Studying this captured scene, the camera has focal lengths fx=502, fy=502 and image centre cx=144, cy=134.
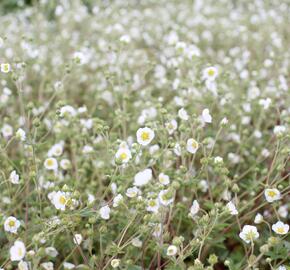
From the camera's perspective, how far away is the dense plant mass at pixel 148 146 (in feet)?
5.12

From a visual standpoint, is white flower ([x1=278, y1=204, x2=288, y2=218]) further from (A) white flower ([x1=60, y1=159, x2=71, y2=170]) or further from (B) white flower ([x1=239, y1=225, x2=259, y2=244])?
(A) white flower ([x1=60, y1=159, x2=71, y2=170])

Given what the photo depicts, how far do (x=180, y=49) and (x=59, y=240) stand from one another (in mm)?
1109

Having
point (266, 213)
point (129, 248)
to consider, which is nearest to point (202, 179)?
point (266, 213)

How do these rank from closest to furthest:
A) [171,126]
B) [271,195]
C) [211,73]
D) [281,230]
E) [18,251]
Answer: [18,251]
[281,230]
[271,195]
[171,126]
[211,73]

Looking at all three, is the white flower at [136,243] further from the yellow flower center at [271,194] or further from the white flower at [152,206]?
the yellow flower center at [271,194]

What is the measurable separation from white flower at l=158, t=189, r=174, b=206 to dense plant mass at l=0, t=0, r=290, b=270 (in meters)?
0.01

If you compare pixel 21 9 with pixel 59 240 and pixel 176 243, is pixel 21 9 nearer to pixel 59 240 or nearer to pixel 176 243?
pixel 59 240

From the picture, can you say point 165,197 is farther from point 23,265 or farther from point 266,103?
point 266,103

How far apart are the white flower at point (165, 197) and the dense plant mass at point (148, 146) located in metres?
0.01

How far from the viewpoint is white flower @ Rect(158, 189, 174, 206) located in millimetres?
1469

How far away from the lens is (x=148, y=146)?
82.3 inches

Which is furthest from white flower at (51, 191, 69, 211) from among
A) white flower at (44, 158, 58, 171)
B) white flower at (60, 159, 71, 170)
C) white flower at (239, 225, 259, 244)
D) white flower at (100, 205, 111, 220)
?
white flower at (239, 225, 259, 244)

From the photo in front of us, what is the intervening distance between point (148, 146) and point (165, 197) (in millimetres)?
630

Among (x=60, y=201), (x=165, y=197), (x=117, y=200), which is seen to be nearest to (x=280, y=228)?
(x=165, y=197)
